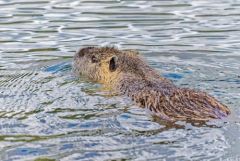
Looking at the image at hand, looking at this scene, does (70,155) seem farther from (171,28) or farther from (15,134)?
(171,28)

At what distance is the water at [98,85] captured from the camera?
5223 millimetres

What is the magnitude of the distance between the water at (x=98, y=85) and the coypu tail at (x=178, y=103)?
11 centimetres

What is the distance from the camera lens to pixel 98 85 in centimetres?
773

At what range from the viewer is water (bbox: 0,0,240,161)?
5.22 metres

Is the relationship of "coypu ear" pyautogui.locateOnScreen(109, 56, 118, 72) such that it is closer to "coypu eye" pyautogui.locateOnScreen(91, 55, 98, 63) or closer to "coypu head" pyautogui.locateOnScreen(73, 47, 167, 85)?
"coypu head" pyautogui.locateOnScreen(73, 47, 167, 85)

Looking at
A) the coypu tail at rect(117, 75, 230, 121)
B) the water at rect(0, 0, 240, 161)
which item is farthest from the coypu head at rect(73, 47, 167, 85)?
the coypu tail at rect(117, 75, 230, 121)

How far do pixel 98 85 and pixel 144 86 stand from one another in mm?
1110

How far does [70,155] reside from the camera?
16.6 feet

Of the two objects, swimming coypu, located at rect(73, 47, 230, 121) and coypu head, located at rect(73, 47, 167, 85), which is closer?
swimming coypu, located at rect(73, 47, 230, 121)

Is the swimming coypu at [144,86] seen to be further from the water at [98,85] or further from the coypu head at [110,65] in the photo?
the water at [98,85]

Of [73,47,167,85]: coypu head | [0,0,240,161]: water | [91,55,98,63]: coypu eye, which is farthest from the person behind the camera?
[91,55,98,63]: coypu eye

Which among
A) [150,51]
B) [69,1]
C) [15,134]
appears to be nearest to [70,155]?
[15,134]

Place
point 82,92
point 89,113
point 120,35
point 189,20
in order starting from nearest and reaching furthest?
point 89,113, point 82,92, point 120,35, point 189,20

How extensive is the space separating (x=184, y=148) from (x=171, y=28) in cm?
508
